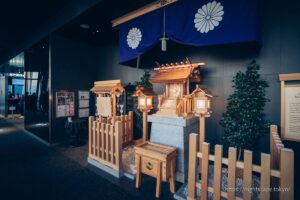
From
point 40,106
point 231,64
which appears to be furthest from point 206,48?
point 40,106

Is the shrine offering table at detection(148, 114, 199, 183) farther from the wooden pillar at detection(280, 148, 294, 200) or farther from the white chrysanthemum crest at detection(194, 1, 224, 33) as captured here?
the white chrysanthemum crest at detection(194, 1, 224, 33)

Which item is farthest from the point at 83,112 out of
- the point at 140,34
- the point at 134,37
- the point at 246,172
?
the point at 246,172

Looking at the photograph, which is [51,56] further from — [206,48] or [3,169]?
[206,48]

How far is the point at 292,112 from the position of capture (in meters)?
3.58

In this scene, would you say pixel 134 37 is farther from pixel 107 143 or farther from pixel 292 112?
pixel 292 112

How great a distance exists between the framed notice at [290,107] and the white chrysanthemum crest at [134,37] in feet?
11.6

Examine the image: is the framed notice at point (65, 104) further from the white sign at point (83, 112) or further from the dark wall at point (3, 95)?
the dark wall at point (3, 95)

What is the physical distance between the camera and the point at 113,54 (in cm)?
752

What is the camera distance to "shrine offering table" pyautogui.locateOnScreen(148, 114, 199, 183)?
3807 millimetres

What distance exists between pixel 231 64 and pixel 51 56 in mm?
6367

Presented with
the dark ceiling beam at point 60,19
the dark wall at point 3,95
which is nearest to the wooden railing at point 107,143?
the dark ceiling beam at point 60,19

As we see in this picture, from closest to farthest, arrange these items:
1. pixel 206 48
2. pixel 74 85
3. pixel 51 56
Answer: pixel 206 48
pixel 51 56
pixel 74 85

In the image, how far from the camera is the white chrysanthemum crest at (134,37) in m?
4.62

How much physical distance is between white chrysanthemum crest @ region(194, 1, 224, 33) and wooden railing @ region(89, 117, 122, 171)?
284 cm
